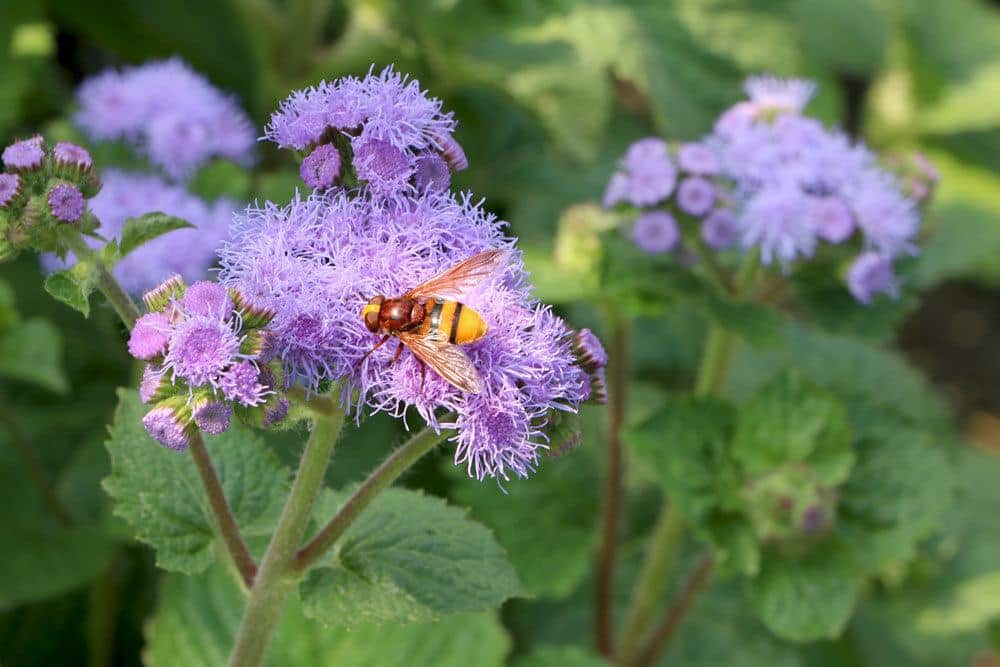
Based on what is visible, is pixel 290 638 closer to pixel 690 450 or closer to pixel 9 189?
pixel 690 450

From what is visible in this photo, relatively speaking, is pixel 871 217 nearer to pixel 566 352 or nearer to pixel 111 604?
pixel 566 352

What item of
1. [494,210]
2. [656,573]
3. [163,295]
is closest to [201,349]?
[163,295]

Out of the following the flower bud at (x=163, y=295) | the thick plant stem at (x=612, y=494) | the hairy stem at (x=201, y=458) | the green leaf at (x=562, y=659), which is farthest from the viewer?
the thick plant stem at (x=612, y=494)

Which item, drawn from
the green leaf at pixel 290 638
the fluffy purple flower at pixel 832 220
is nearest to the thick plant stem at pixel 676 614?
the green leaf at pixel 290 638

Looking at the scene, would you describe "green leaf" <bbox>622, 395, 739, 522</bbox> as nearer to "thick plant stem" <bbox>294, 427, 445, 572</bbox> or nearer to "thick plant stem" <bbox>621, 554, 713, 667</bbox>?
"thick plant stem" <bbox>621, 554, 713, 667</bbox>

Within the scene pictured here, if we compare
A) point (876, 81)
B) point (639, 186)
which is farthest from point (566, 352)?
point (876, 81)

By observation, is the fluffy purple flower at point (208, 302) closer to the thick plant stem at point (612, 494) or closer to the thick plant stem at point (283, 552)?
the thick plant stem at point (283, 552)
